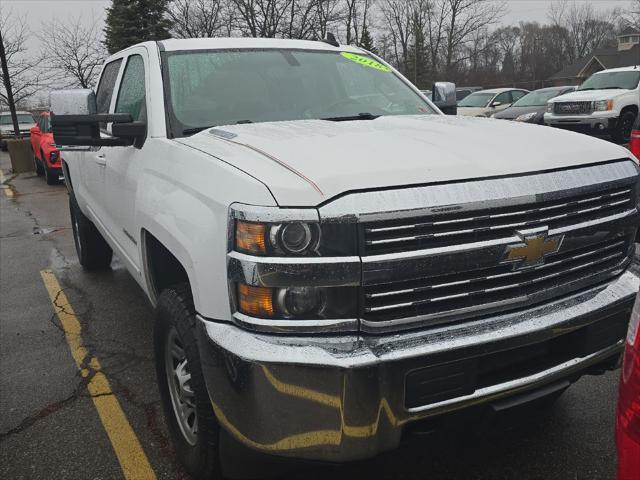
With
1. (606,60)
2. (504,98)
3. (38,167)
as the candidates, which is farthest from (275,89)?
(606,60)

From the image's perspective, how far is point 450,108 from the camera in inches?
165

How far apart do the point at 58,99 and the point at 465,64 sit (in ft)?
258

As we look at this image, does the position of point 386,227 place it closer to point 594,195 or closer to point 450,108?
point 594,195

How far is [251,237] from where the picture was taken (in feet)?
6.04

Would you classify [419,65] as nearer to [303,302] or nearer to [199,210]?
[199,210]

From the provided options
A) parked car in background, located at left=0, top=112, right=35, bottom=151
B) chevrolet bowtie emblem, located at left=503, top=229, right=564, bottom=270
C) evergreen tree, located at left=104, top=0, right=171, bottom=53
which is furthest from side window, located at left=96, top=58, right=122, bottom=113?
evergreen tree, located at left=104, top=0, right=171, bottom=53

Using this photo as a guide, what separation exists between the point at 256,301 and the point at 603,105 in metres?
13.6

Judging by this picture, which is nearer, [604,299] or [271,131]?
[604,299]

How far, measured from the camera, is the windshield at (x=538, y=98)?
53.0ft

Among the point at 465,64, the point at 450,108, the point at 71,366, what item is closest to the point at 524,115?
the point at 450,108

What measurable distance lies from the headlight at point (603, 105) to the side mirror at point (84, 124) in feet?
42.0

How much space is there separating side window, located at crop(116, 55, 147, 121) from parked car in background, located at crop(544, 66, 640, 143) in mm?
11940

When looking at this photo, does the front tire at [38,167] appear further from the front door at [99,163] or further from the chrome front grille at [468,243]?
the chrome front grille at [468,243]

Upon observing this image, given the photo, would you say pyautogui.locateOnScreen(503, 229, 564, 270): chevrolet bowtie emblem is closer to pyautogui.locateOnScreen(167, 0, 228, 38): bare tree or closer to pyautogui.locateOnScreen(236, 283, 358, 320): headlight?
pyautogui.locateOnScreen(236, 283, 358, 320): headlight
